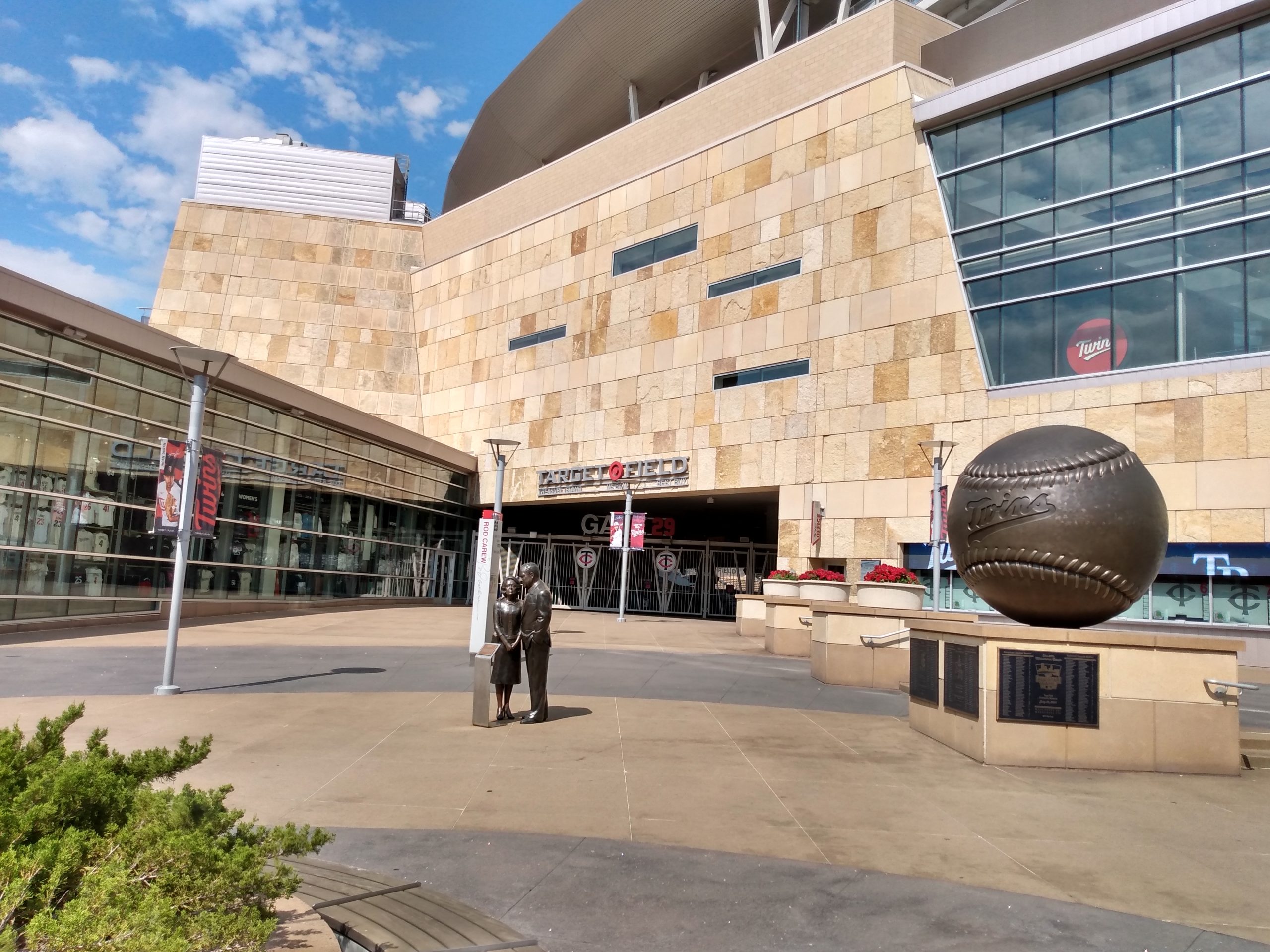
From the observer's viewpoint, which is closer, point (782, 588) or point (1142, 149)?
point (782, 588)

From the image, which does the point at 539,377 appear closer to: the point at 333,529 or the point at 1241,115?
the point at 333,529

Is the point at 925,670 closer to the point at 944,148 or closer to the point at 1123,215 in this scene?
the point at 1123,215

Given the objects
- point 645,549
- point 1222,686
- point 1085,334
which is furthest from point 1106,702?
point 645,549

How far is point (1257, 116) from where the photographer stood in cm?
2062

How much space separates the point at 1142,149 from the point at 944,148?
530cm

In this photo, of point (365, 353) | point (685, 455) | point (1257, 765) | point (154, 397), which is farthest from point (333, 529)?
point (1257, 765)

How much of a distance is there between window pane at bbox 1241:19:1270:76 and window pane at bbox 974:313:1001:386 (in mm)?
7318

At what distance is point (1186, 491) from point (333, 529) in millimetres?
24066

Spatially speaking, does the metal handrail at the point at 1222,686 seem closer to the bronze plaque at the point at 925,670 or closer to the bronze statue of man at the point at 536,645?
the bronze plaque at the point at 925,670

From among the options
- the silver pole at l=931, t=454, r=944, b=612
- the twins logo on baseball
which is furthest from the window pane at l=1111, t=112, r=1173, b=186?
the twins logo on baseball

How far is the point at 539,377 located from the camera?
37.6 meters

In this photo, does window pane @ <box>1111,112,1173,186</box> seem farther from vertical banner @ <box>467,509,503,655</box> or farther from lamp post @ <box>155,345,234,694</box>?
lamp post @ <box>155,345,234,694</box>

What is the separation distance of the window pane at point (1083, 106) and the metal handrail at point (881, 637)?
15827mm

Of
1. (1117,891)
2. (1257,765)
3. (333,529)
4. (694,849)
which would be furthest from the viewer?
(333,529)
